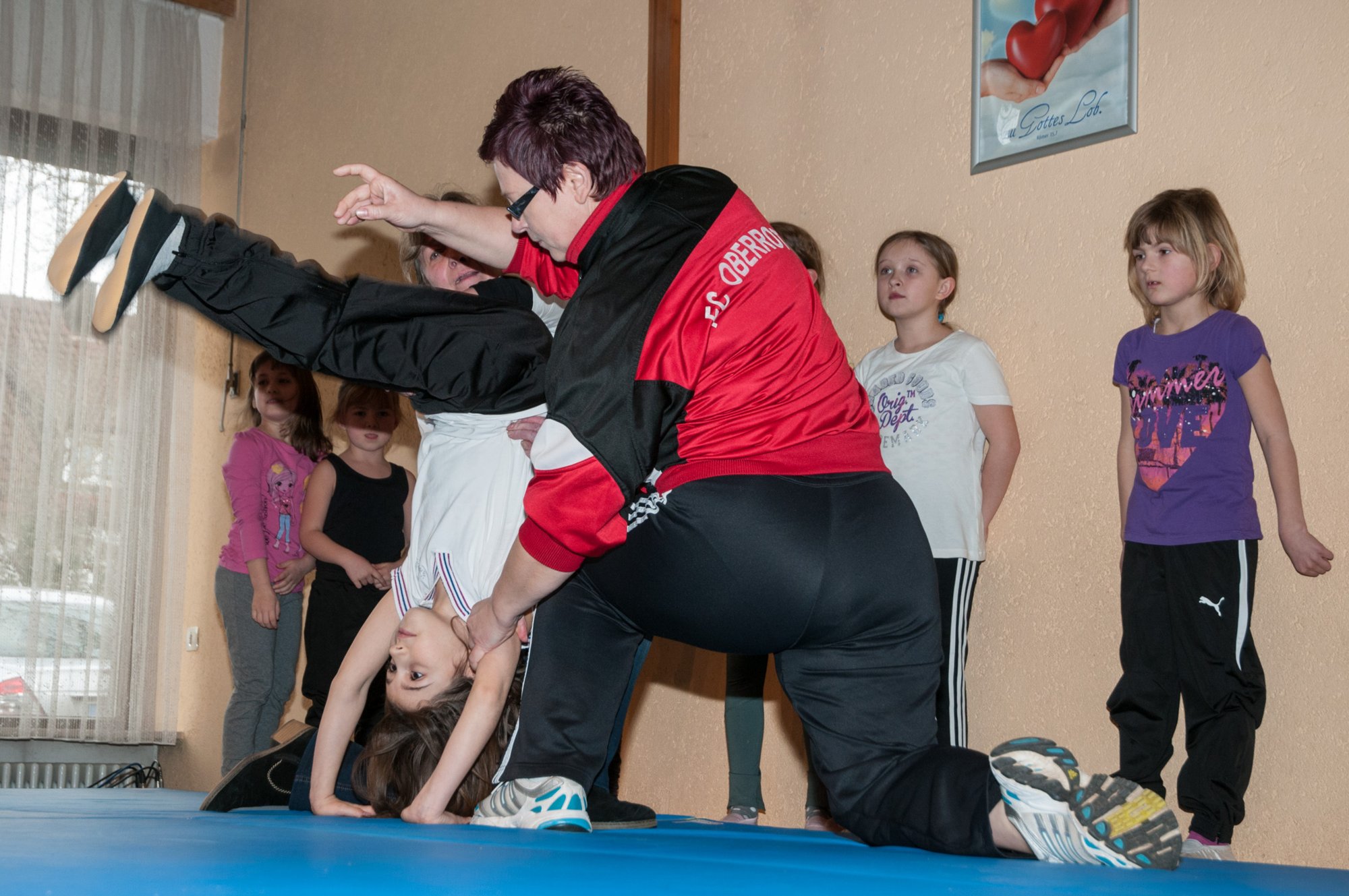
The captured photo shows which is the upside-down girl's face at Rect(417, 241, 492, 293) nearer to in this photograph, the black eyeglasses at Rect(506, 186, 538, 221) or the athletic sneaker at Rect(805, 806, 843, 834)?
the black eyeglasses at Rect(506, 186, 538, 221)

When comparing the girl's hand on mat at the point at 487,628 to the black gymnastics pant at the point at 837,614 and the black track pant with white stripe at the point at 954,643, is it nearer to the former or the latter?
the black gymnastics pant at the point at 837,614

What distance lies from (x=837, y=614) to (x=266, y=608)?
2.83 metres

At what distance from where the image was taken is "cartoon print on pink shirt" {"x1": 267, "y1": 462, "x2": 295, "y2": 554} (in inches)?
156

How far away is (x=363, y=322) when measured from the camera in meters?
2.02

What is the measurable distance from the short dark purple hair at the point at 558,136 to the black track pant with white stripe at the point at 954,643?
4.43 feet

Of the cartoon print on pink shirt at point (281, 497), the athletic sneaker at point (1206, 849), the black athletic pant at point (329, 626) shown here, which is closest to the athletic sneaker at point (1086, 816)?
the athletic sneaker at point (1206, 849)

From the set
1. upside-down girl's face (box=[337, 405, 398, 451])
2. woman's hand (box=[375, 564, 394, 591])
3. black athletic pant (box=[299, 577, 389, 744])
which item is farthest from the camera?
upside-down girl's face (box=[337, 405, 398, 451])

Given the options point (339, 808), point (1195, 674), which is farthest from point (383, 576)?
point (1195, 674)

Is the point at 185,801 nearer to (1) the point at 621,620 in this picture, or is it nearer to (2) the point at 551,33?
(1) the point at 621,620

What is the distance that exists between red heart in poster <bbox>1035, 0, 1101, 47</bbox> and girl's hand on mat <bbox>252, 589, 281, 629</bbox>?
2.88 meters

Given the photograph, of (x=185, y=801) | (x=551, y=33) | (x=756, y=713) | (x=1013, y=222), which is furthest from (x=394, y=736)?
(x=551, y=33)

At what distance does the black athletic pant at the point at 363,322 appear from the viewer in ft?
6.37

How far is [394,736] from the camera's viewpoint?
7.09ft

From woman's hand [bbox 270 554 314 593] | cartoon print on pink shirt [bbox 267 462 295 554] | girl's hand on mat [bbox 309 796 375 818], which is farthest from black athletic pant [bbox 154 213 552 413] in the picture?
cartoon print on pink shirt [bbox 267 462 295 554]
